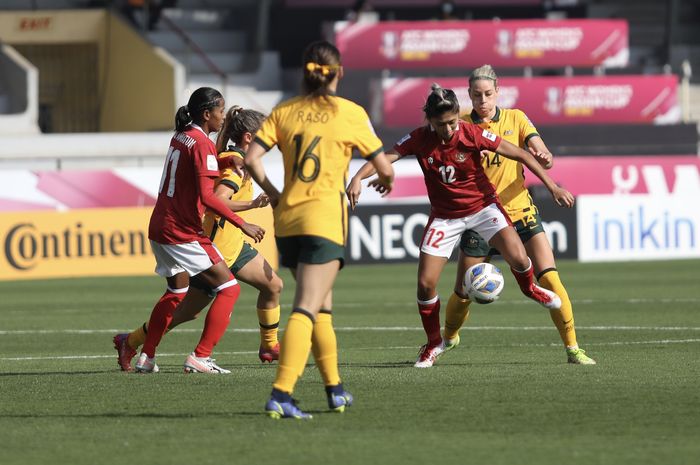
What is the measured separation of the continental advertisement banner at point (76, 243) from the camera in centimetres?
2319

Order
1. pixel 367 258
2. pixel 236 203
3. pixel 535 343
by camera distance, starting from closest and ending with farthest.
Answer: pixel 236 203 < pixel 535 343 < pixel 367 258

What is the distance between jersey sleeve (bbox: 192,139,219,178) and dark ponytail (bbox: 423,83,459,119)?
1535mm

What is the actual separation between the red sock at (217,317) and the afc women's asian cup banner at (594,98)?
82.8 feet

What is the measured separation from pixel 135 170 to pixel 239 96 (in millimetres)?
10231

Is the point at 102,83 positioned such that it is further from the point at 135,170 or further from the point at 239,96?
the point at 135,170

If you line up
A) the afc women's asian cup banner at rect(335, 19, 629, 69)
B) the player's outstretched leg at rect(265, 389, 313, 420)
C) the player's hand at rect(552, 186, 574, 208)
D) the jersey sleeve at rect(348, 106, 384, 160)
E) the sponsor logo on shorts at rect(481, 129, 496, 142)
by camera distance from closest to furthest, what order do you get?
1. the player's outstretched leg at rect(265, 389, 313, 420)
2. the jersey sleeve at rect(348, 106, 384, 160)
3. the sponsor logo on shorts at rect(481, 129, 496, 142)
4. the player's hand at rect(552, 186, 574, 208)
5. the afc women's asian cup banner at rect(335, 19, 629, 69)

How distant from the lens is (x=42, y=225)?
23.3 m

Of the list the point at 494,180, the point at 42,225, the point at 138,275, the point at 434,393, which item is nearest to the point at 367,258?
the point at 138,275

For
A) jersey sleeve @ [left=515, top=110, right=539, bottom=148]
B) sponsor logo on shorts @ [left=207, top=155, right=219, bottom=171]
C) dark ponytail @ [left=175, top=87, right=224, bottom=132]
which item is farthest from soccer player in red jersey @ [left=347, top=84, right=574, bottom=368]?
dark ponytail @ [left=175, top=87, right=224, bottom=132]

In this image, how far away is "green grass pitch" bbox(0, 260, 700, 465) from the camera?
7086 mm

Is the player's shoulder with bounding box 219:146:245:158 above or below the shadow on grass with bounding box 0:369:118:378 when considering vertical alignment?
above

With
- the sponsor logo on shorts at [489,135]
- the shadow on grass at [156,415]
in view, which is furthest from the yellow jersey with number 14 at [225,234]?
the shadow on grass at [156,415]

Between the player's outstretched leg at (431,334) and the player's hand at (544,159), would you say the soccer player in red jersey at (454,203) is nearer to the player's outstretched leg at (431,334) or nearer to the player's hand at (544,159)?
the player's outstretched leg at (431,334)

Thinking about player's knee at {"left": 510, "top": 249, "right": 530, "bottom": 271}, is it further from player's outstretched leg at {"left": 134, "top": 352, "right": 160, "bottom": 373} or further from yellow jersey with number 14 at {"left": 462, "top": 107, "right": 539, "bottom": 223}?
player's outstretched leg at {"left": 134, "top": 352, "right": 160, "bottom": 373}
